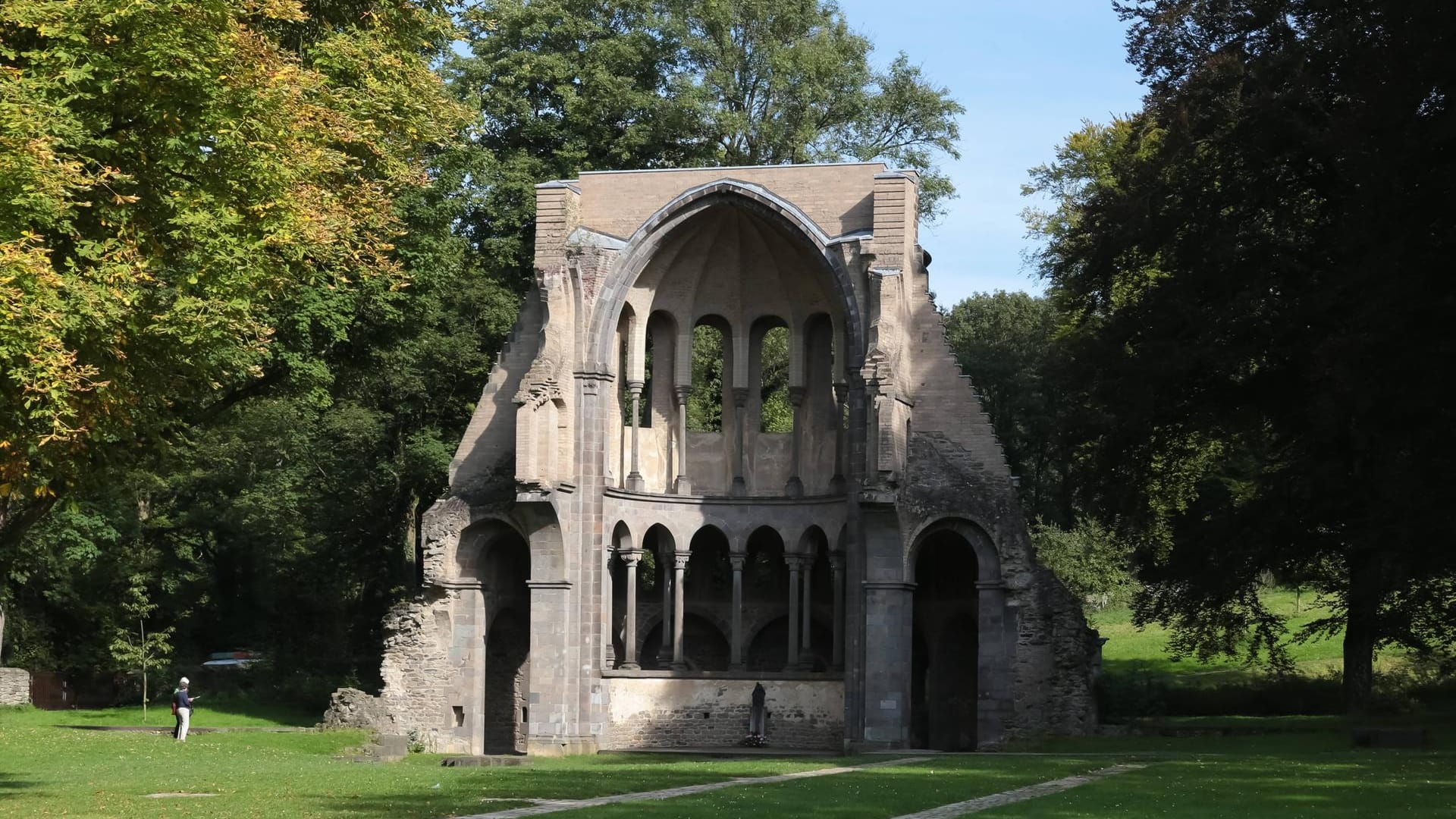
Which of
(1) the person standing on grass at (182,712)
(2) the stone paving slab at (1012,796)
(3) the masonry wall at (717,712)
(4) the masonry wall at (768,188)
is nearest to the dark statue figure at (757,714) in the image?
(3) the masonry wall at (717,712)

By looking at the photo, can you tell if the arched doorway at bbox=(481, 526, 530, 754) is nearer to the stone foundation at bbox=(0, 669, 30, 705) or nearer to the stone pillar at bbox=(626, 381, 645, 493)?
the stone pillar at bbox=(626, 381, 645, 493)

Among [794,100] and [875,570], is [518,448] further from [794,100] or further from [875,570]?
[794,100]

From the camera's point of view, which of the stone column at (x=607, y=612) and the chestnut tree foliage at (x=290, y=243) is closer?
the chestnut tree foliage at (x=290, y=243)

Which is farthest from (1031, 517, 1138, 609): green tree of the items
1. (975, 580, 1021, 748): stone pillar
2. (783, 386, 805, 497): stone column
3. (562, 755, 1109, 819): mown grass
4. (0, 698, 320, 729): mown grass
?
(562, 755, 1109, 819): mown grass

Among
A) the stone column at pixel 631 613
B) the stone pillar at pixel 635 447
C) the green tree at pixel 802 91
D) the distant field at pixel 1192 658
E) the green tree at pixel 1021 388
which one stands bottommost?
the distant field at pixel 1192 658

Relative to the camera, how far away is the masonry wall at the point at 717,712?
117 ft

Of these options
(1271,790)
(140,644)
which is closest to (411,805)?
(1271,790)

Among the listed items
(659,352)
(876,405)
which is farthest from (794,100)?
(876,405)

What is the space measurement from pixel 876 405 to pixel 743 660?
7.94 metres

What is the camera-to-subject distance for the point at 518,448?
34.2 m

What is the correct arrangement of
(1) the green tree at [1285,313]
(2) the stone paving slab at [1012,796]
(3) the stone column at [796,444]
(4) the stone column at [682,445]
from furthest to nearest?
(4) the stone column at [682,445]
(3) the stone column at [796,444]
(1) the green tree at [1285,313]
(2) the stone paving slab at [1012,796]

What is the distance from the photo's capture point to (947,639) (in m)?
37.0

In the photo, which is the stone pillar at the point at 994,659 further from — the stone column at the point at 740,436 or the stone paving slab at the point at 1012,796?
the stone paving slab at the point at 1012,796

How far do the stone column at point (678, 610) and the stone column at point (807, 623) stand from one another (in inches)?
99.3
